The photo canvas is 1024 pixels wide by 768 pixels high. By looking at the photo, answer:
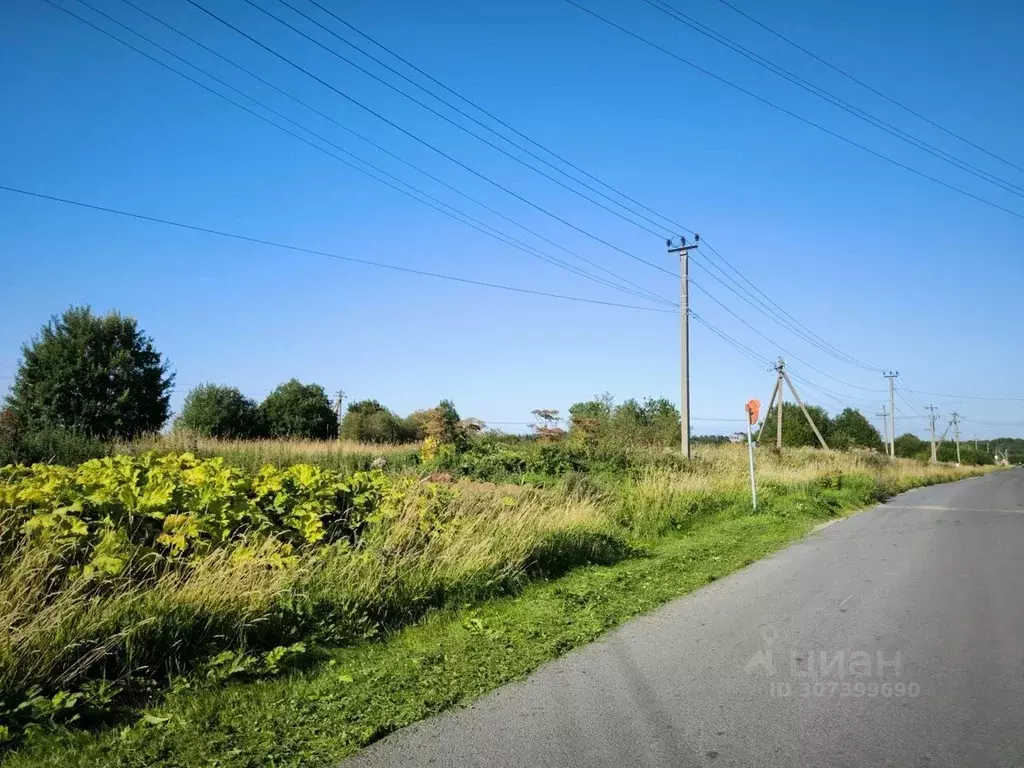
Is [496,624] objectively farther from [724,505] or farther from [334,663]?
[724,505]

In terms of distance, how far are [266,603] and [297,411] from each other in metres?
53.3

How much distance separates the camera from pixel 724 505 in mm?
17328

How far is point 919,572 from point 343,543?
24.4 feet

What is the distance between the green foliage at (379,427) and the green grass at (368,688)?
47748mm

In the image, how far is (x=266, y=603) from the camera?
5.71m

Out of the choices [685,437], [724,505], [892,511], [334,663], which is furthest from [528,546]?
[685,437]

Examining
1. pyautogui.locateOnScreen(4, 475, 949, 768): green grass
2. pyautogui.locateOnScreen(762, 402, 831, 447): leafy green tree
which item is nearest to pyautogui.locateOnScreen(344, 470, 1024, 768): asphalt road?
pyautogui.locateOnScreen(4, 475, 949, 768): green grass

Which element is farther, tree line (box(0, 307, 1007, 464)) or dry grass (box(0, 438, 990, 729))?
tree line (box(0, 307, 1007, 464))

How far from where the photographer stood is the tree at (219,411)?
43731mm

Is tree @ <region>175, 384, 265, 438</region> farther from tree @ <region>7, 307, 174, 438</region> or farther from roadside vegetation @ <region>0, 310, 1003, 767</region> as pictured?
roadside vegetation @ <region>0, 310, 1003, 767</region>

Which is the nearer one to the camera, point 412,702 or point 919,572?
point 412,702

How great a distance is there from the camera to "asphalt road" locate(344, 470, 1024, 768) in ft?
13.1

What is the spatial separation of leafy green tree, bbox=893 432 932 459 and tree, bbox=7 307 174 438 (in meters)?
107

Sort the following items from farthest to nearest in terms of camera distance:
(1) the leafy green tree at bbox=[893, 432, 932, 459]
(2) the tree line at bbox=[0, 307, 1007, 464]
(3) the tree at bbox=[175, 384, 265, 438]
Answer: (1) the leafy green tree at bbox=[893, 432, 932, 459] < (3) the tree at bbox=[175, 384, 265, 438] < (2) the tree line at bbox=[0, 307, 1007, 464]
